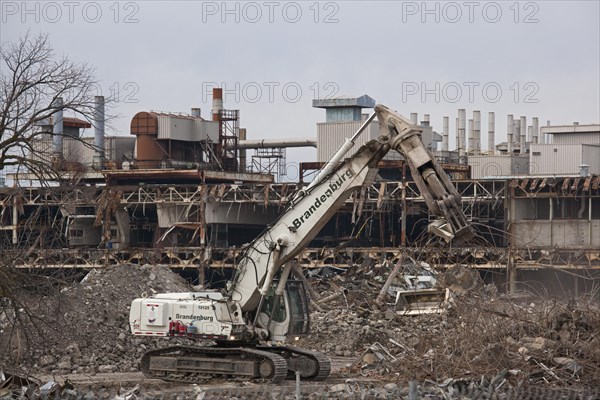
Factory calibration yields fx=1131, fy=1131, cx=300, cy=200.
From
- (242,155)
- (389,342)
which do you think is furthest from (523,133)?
(389,342)

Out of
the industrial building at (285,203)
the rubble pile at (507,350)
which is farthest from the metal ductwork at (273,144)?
the rubble pile at (507,350)

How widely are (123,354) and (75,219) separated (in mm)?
28400

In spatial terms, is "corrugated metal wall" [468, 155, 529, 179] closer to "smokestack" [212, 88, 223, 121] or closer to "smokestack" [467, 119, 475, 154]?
"smokestack" [467, 119, 475, 154]

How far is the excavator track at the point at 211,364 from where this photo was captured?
67.8 ft

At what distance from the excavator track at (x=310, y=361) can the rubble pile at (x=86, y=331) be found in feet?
13.8

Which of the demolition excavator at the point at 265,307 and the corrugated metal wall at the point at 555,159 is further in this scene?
the corrugated metal wall at the point at 555,159

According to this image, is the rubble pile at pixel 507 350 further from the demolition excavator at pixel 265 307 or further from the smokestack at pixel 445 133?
the smokestack at pixel 445 133

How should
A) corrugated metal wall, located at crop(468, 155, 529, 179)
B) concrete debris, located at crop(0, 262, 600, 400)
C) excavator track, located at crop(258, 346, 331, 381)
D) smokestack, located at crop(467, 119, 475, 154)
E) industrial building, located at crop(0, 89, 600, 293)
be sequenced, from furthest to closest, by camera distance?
smokestack, located at crop(467, 119, 475, 154) < corrugated metal wall, located at crop(468, 155, 529, 179) < industrial building, located at crop(0, 89, 600, 293) < excavator track, located at crop(258, 346, 331, 381) < concrete debris, located at crop(0, 262, 600, 400)

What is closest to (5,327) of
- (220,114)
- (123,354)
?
(123,354)

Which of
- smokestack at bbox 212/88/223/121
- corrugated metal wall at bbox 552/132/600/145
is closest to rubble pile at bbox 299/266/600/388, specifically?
corrugated metal wall at bbox 552/132/600/145

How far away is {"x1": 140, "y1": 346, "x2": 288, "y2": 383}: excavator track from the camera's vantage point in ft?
67.8

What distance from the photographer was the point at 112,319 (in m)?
30.1

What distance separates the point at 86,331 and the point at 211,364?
25.2 feet

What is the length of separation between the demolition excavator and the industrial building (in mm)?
21025
